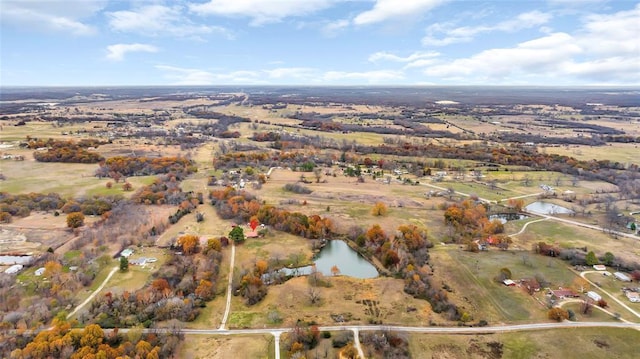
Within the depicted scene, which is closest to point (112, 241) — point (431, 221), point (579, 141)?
point (431, 221)

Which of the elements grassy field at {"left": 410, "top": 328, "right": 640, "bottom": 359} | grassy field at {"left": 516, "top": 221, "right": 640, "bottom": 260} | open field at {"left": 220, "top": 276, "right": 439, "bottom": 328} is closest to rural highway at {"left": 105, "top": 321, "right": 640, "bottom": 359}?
grassy field at {"left": 410, "top": 328, "right": 640, "bottom": 359}

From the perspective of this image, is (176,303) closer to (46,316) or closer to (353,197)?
(46,316)

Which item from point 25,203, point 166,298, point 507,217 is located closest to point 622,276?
point 507,217

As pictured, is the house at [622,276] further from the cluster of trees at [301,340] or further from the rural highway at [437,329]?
the cluster of trees at [301,340]

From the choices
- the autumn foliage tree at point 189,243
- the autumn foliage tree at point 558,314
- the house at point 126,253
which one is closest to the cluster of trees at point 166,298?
the autumn foliage tree at point 189,243

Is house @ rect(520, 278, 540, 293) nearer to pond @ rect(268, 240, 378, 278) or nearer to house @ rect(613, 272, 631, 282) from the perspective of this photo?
house @ rect(613, 272, 631, 282)
